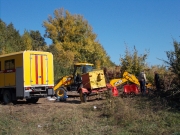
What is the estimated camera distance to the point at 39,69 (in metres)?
17.7

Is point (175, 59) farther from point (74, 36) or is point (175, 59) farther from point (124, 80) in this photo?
point (74, 36)

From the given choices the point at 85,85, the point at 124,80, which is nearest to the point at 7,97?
the point at 85,85

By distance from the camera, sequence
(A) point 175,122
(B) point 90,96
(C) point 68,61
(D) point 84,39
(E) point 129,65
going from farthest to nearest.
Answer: (D) point 84,39
(C) point 68,61
(E) point 129,65
(B) point 90,96
(A) point 175,122

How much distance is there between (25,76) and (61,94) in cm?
372

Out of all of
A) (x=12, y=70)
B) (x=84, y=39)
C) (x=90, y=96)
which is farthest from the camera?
(x=84, y=39)

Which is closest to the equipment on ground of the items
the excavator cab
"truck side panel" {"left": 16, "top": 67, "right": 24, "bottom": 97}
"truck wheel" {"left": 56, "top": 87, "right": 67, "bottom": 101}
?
the excavator cab

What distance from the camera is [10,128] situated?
1091cm

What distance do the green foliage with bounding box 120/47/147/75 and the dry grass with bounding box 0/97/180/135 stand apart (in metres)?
11.9

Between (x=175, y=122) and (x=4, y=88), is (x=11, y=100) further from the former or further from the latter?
(x=175, y=122)

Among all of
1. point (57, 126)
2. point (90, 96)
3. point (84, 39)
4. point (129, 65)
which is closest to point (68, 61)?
point (84, 39)

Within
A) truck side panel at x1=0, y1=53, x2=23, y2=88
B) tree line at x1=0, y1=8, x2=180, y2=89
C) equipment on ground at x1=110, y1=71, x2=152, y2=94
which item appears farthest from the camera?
tree line at x1=0, y1=8, x2=180, y2=89

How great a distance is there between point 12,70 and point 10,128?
721 cm

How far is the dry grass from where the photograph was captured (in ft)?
33.1

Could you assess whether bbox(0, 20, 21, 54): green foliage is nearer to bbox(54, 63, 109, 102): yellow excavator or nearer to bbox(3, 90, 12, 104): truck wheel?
bbox(54, 63, 109, 102): yellow excavator
